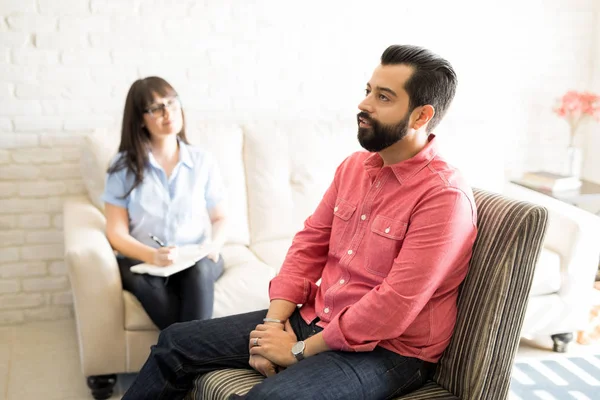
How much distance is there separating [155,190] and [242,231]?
1.62 ft

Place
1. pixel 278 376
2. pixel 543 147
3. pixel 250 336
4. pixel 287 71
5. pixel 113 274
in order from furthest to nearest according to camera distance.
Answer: pixel 543 147, pixel 287 71, pixel 113 274, pixel 250 336, pixel 278 376

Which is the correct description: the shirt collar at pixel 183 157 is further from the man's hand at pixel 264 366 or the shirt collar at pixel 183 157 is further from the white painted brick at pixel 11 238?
the man's hand at pixel 264 366

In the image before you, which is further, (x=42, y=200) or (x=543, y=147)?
(x=543, y=147)

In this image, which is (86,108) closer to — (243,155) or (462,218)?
(243,155)

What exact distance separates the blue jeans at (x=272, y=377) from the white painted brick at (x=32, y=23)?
1560 mm

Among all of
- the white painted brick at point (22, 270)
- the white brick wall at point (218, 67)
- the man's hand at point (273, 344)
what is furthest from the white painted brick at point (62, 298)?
the man's hand at point (273, 344)

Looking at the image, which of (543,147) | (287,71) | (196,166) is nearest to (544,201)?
(543,147)

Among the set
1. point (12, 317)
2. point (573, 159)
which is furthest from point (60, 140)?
point (573, 159)

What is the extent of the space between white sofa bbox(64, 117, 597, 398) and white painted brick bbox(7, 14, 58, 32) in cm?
47

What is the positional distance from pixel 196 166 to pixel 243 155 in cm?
39

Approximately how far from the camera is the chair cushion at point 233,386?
156 centimetres

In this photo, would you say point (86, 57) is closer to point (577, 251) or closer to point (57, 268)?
point (57, 268)

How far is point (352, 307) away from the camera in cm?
158

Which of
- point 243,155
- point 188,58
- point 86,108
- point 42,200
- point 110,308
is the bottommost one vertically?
point 110,308
